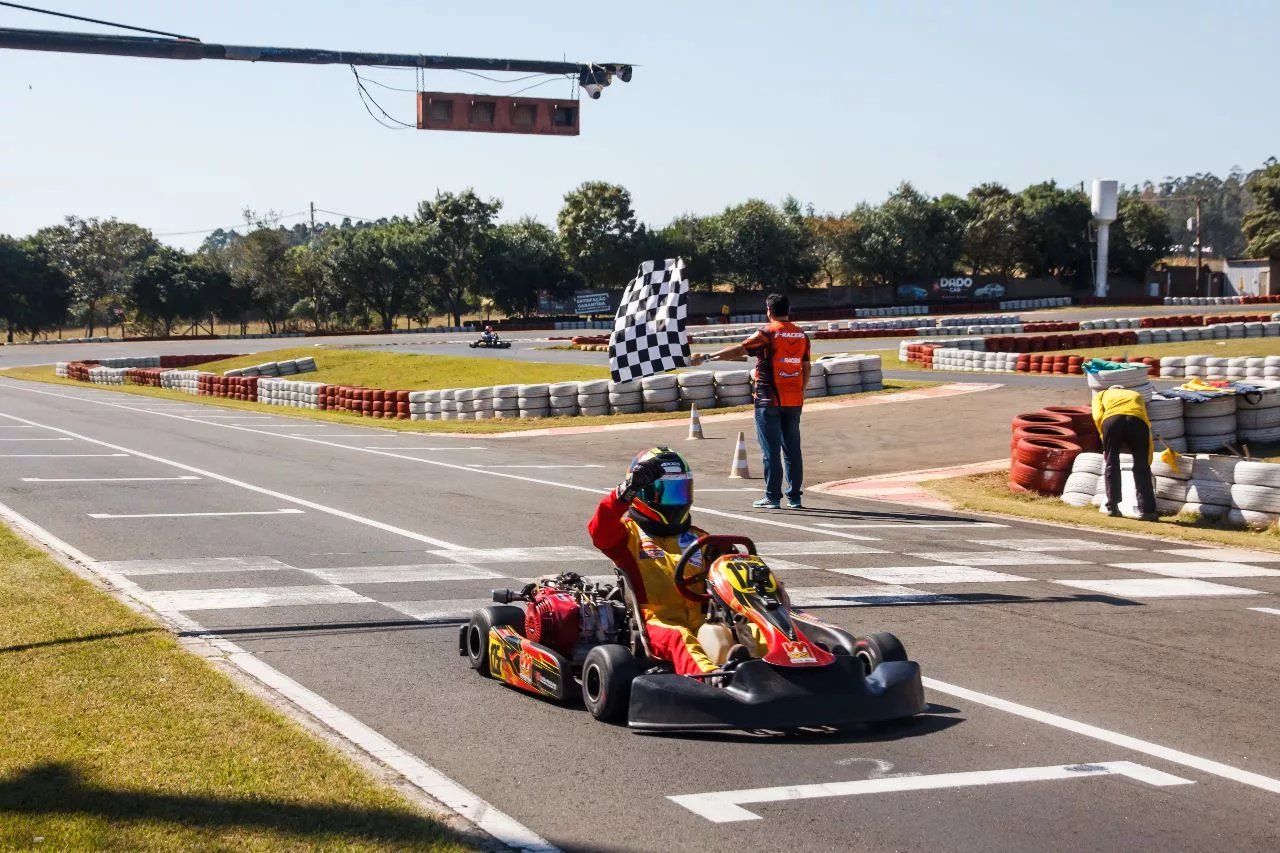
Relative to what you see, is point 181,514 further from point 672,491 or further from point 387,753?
point 387,753

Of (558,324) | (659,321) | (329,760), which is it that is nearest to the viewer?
(329,760)

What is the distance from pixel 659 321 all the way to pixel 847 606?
2571 millimetres

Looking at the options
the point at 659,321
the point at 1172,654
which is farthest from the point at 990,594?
the point at 659,321

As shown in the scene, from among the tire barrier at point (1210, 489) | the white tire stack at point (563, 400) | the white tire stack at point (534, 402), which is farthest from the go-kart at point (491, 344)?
the tire barrier at point (1210, 489)

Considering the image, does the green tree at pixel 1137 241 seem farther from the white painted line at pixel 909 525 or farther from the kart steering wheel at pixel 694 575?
the kart steering wheel at pixel 694 575

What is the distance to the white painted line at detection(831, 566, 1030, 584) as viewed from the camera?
31.1 feet

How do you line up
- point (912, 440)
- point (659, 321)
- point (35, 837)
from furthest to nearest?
point (912, 440) < point (659, 321) < point (35, 837)

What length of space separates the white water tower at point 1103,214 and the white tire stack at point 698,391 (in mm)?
57306

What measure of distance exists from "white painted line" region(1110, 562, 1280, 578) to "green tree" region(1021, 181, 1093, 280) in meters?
77.4

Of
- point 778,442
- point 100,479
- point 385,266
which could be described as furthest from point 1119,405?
point 385,266

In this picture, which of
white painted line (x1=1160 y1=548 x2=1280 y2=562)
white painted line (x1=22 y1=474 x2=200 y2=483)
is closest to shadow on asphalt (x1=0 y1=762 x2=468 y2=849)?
white painted line (x1=1160 y1=548 x2=1280 y2=562)

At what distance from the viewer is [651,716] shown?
19.0ft

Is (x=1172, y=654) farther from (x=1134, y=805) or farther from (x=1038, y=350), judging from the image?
(x=1038, y=350)

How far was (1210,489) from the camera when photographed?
12.7 m
